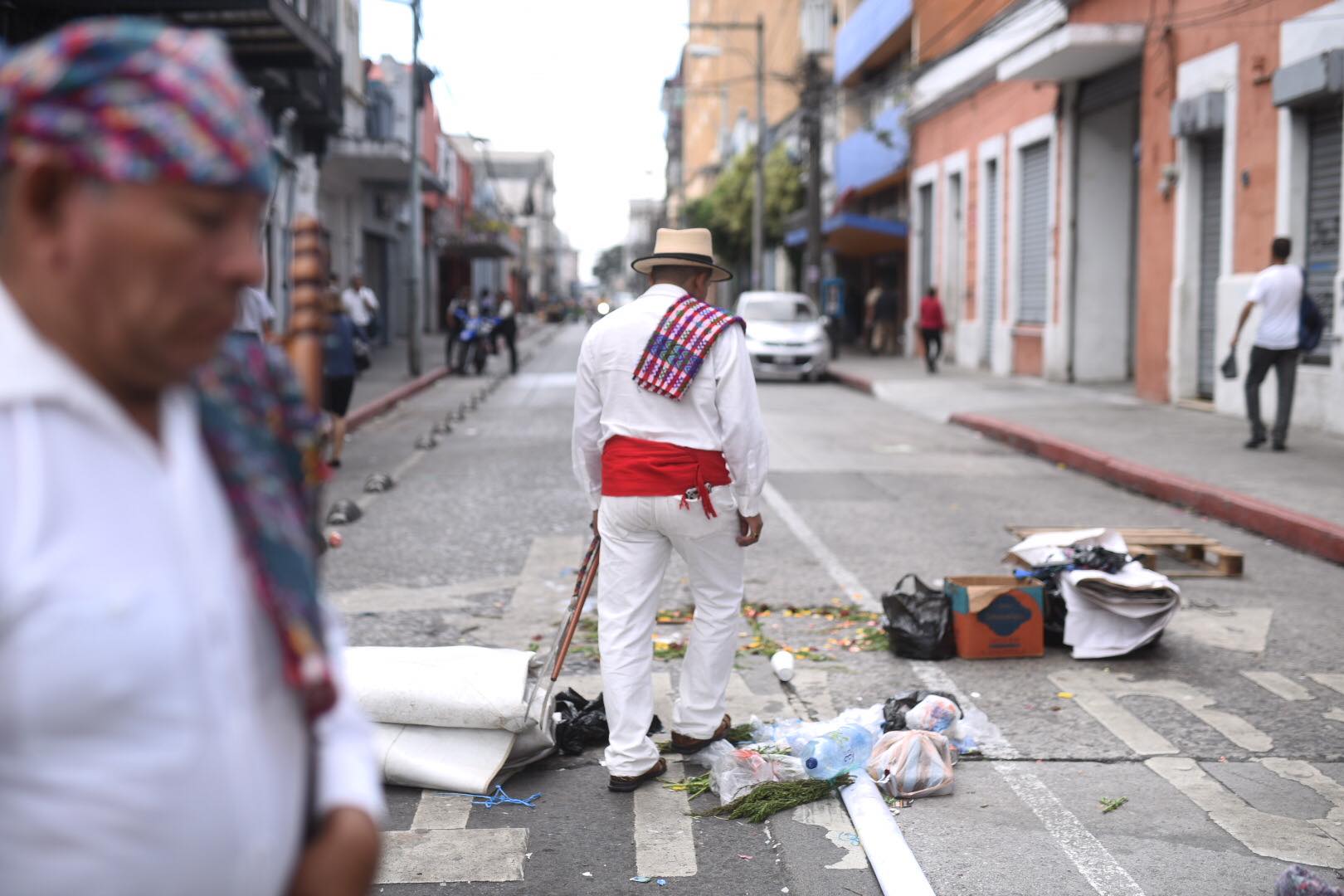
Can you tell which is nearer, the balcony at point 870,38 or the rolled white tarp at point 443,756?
the rolled white tarp at point 443,756

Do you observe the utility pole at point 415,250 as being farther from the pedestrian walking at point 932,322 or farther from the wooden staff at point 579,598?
the wooden staff at point 579,598

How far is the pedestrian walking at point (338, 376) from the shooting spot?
1234cm

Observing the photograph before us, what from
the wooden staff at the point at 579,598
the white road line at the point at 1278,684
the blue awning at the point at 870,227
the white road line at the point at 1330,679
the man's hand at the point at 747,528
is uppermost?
the blue awning at the point at 870,227

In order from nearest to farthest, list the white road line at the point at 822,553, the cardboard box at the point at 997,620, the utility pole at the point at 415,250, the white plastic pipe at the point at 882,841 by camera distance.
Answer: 1. the white plastic pipe at the point at 882,841
2. the cardboard box at the point at 997,620
3. the white road line at the point at 822,553
4. the utility pole at the point at 415,250

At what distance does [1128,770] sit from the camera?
4871 millimetres

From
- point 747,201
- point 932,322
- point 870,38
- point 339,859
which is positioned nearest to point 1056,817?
point 339,859

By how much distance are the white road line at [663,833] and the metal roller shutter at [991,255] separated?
23.1 meters

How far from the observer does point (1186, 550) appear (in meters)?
8.70

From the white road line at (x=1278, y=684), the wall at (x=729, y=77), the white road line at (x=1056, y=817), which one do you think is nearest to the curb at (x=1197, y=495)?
the white road line at (x=1278, y=684)

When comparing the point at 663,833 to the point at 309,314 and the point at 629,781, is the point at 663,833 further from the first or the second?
the point at 309,314

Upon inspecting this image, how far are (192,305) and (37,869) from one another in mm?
540

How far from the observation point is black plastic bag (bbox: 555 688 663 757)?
5.14m

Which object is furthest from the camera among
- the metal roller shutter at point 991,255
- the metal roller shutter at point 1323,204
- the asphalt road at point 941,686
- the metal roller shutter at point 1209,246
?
the metal roller shutter at point 991,255

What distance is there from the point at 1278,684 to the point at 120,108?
18.8 ft
